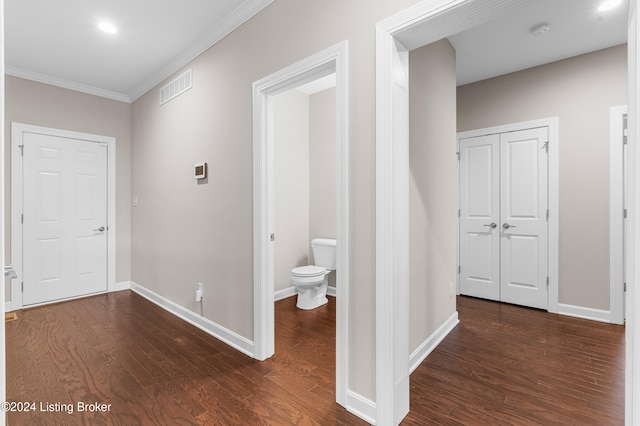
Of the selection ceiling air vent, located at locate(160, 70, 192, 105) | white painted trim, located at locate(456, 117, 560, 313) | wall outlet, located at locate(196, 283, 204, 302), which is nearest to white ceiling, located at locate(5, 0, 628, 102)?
ceiling air vent, located at locate(160, 70, 192, 105)

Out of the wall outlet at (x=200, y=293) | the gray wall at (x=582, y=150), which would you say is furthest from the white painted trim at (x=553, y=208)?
the wall outlet at (x=200, y=293)

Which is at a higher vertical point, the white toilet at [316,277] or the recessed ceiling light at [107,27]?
the recessed ceiling light at [107,27]

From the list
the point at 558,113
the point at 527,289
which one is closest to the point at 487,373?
the point at 527,289

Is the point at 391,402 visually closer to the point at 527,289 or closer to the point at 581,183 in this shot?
the point at 527,289

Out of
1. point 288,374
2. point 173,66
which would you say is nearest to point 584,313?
point 288,374

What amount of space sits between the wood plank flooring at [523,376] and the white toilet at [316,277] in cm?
145

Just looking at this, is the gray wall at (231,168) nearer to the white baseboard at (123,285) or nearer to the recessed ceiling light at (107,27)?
the white baseboard at (123,285)

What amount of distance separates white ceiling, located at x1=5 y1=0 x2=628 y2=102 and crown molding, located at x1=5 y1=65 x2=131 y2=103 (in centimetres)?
1

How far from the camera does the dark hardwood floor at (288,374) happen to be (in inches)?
74.6

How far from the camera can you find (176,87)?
3.52 metres

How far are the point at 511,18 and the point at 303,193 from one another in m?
2.90

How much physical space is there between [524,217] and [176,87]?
4186 mm

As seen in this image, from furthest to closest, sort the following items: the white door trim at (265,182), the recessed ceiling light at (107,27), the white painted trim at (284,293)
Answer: the white painted trim at (284,293) < the recessed ceiling light at (107,27) < the white door trim at (265,182)

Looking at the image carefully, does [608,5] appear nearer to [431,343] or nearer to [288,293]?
[431,343]
